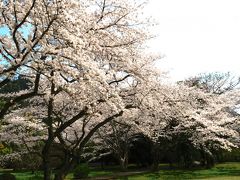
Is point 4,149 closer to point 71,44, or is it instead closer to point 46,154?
point 46,154

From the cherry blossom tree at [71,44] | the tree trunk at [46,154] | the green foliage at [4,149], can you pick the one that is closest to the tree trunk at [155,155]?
the green foliage at [4,149]

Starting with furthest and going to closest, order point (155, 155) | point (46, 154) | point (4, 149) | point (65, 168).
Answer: point (155, 155)
point (4, 149)
point (65, 168)
point (46, 154)

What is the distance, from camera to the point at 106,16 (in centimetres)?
1218

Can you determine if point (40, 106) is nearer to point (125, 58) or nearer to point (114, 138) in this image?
point (125, 58)

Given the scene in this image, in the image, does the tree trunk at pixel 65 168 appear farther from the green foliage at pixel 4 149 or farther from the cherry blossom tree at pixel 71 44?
the green foliage at pixel 4 149

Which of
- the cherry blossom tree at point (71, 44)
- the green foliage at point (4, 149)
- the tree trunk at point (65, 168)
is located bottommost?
the tree trunk at point (65, 168)

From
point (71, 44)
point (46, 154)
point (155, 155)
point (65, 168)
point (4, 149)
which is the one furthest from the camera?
point (155, 155)

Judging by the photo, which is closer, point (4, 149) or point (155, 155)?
point (4, 149)

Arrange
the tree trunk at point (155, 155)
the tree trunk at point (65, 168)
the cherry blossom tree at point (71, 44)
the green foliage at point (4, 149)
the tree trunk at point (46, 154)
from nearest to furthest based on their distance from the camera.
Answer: the cherry blossom tree at point (71, 44) < the tree trunk at point (46, 154) < the tree trunk at point (65, 168) < the green foliage at point (4, 149) < the tree trunk at point (155, 155)

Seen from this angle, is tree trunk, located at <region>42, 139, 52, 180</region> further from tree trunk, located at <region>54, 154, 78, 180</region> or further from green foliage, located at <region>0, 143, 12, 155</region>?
green foliage, located at <region>0, 143, 12, 155</region>

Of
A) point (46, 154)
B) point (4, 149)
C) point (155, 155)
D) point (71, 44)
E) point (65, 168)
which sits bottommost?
point (65, 168)

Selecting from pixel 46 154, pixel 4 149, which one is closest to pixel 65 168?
pixel 46 154

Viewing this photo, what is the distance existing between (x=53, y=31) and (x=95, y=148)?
29.2 metres

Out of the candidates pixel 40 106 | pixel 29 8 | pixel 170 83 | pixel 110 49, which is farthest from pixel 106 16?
pixel 40 106
